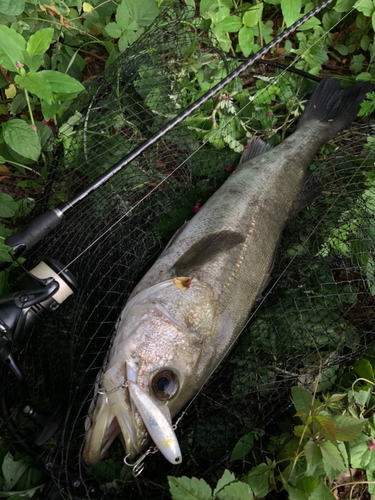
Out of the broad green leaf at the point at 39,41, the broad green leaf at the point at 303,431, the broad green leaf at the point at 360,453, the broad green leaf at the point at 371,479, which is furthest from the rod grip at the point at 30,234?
the broad green leaf at the point at 371,479

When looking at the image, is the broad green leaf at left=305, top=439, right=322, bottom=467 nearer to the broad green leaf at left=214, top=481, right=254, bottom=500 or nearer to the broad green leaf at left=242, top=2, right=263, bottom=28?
the broad green leaf at left=214, top=481, right=254, bottom=500

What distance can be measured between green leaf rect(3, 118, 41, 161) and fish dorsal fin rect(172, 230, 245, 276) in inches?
51.8

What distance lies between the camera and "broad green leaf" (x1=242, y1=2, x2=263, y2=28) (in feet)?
11.6

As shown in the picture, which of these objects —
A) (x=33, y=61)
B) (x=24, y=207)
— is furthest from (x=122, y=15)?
(x=24, y=207)

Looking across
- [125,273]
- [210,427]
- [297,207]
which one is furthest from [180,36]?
[210,427]

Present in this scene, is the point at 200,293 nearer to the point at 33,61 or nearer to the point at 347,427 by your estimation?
the point at 347,427

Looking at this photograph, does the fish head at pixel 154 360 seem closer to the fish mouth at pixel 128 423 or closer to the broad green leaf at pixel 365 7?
the fish mouth at pixel 128 423

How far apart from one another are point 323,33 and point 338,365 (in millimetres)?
3246

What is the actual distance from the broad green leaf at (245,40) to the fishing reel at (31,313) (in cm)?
271

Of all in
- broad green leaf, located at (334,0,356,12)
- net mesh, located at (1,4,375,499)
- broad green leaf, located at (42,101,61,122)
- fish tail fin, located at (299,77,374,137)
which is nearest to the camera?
net mesh, located at (1,4,375,499)

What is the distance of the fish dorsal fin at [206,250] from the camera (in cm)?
260

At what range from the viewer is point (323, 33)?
12.5 feet

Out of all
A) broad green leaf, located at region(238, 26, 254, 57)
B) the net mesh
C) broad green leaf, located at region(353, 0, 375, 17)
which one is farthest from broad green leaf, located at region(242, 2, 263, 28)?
broad green leaf, located at region(353, 0, 375, 17)

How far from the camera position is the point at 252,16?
356 centimetres
